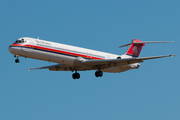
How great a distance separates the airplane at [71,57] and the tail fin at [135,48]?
313 cm

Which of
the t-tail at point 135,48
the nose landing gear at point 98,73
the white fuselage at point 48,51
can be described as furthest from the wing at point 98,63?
the t-tail at point 135,48

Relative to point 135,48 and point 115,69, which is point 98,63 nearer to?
point 115,69

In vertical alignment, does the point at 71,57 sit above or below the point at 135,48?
below

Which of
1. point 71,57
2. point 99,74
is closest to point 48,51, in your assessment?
point 71,57

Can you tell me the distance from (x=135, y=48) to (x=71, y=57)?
40.9 ft

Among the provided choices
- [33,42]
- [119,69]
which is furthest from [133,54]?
[33,42]

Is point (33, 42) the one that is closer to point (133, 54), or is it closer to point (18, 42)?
point (18, 42)

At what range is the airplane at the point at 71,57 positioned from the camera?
121 ft

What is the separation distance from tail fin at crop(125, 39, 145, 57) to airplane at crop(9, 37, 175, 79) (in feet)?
10.3

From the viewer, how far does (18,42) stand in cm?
3722

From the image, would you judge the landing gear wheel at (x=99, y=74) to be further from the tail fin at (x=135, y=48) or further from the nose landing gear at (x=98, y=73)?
the tail fin at (x=135, y=48)

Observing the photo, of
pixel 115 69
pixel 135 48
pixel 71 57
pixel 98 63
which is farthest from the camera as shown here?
pixel 135 48

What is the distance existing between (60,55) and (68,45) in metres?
1.89

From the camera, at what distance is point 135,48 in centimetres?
4719
